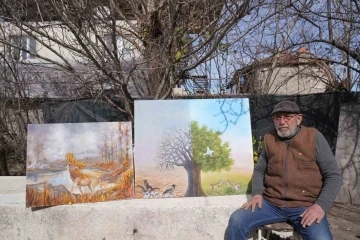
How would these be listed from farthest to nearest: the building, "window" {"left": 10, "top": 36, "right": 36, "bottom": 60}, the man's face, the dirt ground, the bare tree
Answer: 1. the building
2. "window" {"left": 10, "top": 36, "right": 36, "bottom": 60}
3. the dirt ground
4. the bare tree
5. the man's face

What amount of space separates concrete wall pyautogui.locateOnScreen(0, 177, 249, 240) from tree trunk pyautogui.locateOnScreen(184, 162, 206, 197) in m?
0.24

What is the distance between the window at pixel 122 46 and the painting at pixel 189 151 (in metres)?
1.19

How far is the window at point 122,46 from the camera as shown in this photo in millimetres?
4423

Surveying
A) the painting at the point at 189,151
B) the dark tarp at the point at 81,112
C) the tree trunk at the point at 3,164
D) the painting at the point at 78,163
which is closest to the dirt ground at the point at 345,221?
the painting at the point at 189,151

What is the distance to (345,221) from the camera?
4.63 meters

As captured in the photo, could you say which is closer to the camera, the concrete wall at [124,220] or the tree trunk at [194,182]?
the concrete wall at [124,220]

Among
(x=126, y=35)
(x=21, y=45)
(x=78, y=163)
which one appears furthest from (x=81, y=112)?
(x=78, y=163)

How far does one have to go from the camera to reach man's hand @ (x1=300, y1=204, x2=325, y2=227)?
252 cm

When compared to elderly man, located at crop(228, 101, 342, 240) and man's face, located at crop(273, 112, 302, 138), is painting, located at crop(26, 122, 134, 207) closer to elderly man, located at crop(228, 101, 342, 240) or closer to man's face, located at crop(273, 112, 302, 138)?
elderly man, located at crop(228, 101, 342, 240)

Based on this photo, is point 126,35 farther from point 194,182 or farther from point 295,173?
point 295,173

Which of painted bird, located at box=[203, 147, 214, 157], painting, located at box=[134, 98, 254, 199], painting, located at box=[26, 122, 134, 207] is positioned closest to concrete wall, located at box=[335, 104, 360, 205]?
painting, located at box=[134, 98, 254, 199]

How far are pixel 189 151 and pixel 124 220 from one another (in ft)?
3.04

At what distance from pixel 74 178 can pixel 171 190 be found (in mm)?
924

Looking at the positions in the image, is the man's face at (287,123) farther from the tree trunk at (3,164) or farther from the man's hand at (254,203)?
the tree trunk at (3,164)
